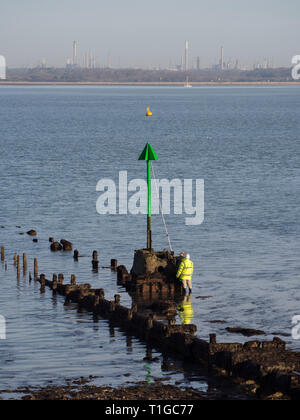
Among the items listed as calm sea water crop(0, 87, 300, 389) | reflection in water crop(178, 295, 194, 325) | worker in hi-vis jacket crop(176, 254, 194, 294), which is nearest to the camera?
calm sea water crop(0, 87, 300, 389)

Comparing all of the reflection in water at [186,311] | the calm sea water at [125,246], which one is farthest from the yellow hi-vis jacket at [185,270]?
the calm sea water at [125,246]

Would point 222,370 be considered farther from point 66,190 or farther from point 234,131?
point 234,131

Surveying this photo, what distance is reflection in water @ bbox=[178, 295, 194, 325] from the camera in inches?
1414

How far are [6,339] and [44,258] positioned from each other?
17.1 m

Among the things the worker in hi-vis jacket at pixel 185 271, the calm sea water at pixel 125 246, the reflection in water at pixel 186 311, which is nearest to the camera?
the calm sea water at pixel 125 246

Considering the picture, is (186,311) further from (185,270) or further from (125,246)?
(125,246)

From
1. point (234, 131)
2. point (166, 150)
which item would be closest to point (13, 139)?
point (166, 150)

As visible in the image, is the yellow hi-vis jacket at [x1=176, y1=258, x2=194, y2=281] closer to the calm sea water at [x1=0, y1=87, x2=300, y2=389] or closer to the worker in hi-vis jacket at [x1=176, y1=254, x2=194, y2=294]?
the worker in hi-vis jacket at [x1=176, y1=254, x2=194, y2=294]

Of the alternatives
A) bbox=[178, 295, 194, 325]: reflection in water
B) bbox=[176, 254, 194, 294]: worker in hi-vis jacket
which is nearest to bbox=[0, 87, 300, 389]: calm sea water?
bbox=[178, 295, 194, 325]: reflection in water

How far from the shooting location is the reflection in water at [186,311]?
1414 inches

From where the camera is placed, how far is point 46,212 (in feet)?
226

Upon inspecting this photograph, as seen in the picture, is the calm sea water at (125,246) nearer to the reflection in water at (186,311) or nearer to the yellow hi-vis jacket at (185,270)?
the reflection in water at (186,311)

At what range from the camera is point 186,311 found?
123 feet

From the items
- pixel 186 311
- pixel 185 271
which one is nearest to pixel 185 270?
pixel 185 271
